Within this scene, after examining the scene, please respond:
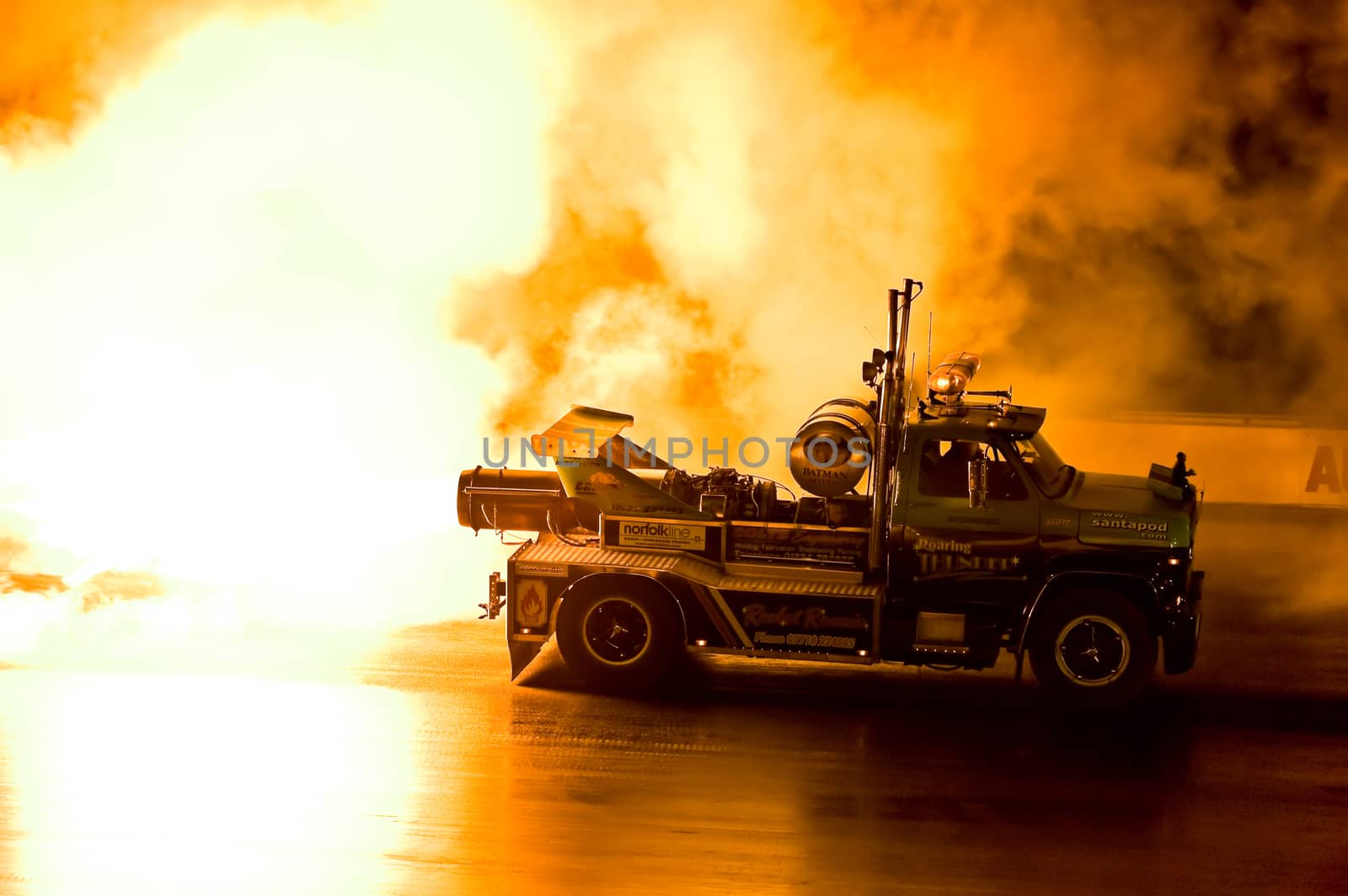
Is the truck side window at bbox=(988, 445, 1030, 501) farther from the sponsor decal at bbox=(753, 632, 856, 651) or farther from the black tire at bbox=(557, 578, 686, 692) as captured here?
the black tire at bbox=(557, 578, 686, 692)

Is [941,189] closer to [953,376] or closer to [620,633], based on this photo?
[953,376]

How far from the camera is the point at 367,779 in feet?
22.6

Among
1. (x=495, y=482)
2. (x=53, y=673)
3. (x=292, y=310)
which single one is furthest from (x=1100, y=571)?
(x=292, y=310)

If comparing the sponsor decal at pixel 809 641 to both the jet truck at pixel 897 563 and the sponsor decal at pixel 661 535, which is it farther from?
the sponsor decal at pixel 661 535

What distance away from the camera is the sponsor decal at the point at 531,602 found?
8641mm

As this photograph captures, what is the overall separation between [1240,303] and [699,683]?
16985 mm

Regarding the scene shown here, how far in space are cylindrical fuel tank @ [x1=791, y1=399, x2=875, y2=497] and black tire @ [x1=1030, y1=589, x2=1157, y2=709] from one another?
1588mm

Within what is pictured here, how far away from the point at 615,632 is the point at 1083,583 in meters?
3.18

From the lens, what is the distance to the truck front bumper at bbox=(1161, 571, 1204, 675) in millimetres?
8188

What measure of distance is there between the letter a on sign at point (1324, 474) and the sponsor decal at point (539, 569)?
12750 millimetres

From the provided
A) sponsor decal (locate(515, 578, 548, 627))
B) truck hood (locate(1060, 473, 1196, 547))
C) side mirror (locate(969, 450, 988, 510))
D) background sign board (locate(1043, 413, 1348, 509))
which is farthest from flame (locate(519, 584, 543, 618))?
background sign board (locate(1043, 413, 1348, 509))

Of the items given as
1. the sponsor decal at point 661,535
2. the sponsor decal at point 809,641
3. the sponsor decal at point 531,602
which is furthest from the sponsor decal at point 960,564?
the sponsor decal at point 531,602

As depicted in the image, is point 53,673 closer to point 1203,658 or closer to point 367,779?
point 367,779

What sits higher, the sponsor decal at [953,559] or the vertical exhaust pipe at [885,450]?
the vertical exhaust pipe at [885,450]
